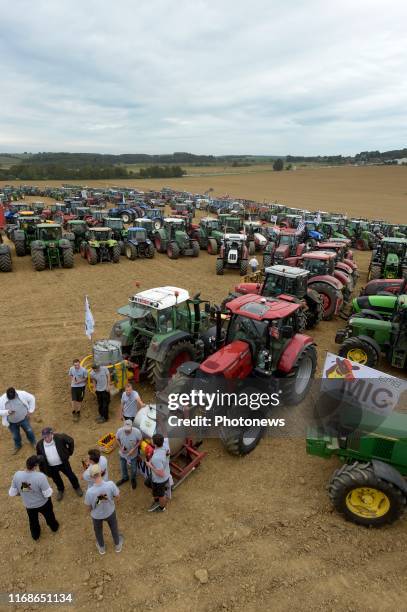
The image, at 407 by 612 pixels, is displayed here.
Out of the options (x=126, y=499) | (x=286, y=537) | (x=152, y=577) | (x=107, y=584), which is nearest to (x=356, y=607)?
(x=286, y=537)

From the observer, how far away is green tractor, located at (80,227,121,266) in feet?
53.1

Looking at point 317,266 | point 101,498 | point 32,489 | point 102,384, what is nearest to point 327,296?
point 317,266

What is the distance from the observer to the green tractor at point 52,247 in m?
15.1

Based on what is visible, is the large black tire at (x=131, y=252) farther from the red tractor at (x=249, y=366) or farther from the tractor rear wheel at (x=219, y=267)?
the red tractor at (x=249, y=366)

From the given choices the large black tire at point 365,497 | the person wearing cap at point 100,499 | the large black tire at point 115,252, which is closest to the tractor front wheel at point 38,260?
the large black tire at point 115,252

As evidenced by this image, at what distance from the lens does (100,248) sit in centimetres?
1633

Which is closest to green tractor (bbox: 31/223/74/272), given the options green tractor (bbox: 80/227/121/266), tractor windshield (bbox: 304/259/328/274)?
green tractor (bbox: 80/227/121/266)

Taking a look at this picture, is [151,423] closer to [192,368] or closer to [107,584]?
[192,368]

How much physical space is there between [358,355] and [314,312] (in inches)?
94.6

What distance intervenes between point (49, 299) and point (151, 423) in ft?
27.7

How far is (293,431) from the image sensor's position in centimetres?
607

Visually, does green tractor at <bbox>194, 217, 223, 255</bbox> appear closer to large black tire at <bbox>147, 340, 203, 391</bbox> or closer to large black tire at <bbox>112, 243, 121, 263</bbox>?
large black tire at <bbox>112, 243, 121, 263</bbox>

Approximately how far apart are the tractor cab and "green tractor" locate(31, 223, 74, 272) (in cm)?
921

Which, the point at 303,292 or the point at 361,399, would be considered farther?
the point at 303,292
